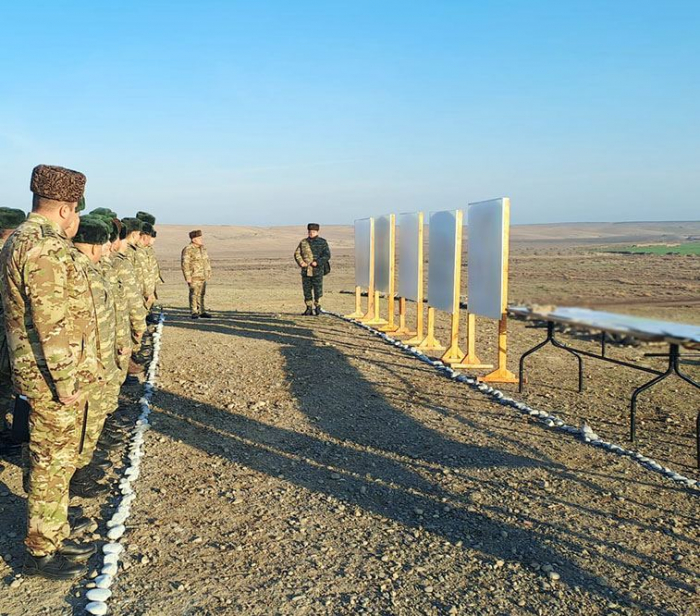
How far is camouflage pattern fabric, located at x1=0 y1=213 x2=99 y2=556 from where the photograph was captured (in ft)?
11.1

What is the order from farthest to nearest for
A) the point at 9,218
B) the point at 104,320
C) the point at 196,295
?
the point at 196,295 < the point at 9,218 < the point at 104,320

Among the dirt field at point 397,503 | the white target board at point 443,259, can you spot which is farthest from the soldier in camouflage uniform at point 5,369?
the white target board at point 443,259

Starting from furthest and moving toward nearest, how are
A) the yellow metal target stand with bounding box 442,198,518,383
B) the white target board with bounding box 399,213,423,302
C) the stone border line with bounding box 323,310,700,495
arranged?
the white target board with bounding box 399,213,423,302 → the yellow metal target stand with bounding box 442,198,518,383 → the stone border line with bounding box 323,310,700,495

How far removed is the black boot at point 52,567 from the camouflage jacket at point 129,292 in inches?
127

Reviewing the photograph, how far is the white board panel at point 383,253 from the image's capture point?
12734 mm

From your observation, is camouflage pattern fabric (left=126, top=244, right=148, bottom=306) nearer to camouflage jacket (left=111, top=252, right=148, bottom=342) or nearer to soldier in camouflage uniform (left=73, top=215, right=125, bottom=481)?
camouflage jacket (left=111, top=252, right=148, bottom=342)

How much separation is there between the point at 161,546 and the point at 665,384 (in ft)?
20.9

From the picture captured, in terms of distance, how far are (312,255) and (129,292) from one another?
6717mm

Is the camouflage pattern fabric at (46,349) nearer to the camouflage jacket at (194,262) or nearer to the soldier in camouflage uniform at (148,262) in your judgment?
the soldier in camouflage uniform at (148,262)

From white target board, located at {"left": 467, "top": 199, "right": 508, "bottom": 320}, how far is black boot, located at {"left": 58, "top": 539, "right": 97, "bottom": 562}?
17.3 feet

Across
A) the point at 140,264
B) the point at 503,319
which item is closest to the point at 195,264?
the point at 140,264

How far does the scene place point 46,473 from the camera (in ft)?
11.4

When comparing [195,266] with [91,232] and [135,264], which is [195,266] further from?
[91,232]

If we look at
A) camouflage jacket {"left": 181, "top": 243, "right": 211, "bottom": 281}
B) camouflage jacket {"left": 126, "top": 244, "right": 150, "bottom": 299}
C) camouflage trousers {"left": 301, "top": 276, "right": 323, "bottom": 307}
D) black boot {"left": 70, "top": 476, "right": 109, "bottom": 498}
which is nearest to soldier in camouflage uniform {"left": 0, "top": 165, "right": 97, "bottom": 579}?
black boot {"left": 70, "top": 476, "right": 109, "bottom": 498}
